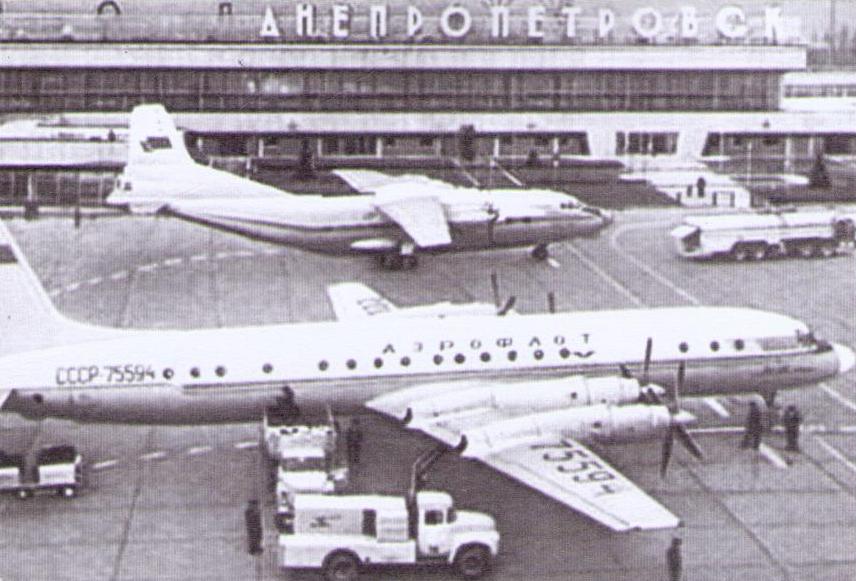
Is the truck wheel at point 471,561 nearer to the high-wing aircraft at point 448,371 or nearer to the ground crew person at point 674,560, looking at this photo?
the high-wing aircraft at point 448,371

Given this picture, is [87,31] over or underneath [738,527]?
over

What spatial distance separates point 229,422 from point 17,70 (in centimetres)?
7187

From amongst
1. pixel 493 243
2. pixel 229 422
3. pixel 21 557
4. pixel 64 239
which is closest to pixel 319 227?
pixel 493 243

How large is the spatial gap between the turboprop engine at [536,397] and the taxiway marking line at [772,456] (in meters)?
4.87

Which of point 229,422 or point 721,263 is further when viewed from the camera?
point 721,263

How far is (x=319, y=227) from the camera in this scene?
65250 mm

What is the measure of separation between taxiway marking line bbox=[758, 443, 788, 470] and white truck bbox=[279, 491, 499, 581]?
38.0 ft

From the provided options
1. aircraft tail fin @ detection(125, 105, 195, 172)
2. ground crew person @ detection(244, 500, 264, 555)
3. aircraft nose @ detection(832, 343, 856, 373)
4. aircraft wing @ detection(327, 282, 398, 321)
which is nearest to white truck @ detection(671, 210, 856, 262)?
aircraft tail fin @ detection(125, 105, 195, 172)

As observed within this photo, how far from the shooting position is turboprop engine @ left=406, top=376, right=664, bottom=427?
124ft

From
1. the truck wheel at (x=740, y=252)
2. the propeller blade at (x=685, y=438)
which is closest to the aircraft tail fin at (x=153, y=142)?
the truck wheel at (x=740, y=252)

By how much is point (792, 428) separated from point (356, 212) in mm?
29126

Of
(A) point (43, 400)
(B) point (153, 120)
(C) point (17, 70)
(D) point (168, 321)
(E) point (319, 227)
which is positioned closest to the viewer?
(A) point (43, 400)

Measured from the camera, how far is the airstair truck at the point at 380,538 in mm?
32375

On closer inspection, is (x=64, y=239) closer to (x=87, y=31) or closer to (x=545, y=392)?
(x=87, y=31)
